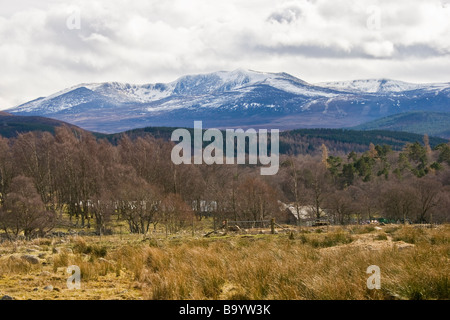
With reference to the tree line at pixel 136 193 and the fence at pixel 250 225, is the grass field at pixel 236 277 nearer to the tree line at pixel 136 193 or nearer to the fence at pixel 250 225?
the fence at pixel 250 225

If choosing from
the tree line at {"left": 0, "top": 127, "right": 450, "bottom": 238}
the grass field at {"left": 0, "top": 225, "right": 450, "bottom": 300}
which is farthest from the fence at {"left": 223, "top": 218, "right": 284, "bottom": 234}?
the grass field at {"left": 0, "top": 225, "right": 450, "bottom": 300}

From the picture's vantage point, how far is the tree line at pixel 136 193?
43875mm

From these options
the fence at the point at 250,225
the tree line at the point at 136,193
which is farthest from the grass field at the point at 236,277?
the tree line at the point at 136,193

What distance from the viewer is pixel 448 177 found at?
7875 centimetres

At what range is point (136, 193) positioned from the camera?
44000 millimetres

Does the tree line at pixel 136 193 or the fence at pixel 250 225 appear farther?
the tree line at pixel 136 193

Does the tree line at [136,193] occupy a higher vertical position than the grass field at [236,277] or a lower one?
lower

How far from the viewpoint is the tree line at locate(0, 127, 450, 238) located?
43.9m

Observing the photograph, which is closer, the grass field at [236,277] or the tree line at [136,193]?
the grass field at [236,277]

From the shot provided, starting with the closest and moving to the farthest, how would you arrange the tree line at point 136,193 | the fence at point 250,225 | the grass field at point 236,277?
1. the grass field at point 236,277
2. the fence at point 250,225
3. the tree line at point 136,193

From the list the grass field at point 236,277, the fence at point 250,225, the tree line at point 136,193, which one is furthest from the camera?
the tree line at point 136,193

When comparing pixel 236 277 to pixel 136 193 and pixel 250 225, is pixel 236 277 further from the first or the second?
pixel 136 193

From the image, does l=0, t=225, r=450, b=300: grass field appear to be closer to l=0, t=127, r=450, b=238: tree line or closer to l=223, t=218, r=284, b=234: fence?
l=223, t=218, r=284, b=234: fence

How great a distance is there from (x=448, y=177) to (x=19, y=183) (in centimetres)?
7793
